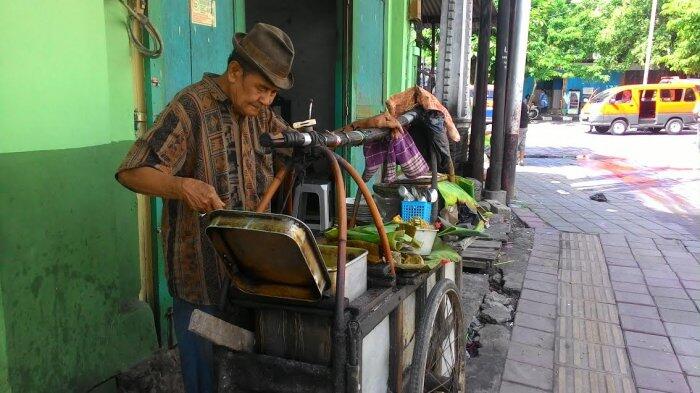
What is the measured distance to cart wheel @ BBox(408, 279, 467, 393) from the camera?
2053 mm

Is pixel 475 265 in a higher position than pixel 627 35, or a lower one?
lower

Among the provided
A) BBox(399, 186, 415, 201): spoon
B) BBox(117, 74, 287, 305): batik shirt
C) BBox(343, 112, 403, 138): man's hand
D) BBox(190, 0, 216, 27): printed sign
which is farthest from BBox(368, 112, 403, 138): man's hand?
BBox(190, 0, 216, 27): printed sign

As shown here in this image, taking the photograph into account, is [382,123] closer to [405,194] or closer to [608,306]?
[405,194]

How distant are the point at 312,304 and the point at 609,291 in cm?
404

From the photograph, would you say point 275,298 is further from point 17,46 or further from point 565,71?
point 565,71

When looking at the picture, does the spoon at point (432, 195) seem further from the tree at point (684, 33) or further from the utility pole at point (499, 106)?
the tree at point (684, 33)

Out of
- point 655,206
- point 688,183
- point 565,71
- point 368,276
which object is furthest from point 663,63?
point 368,276

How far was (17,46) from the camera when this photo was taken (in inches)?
83.4

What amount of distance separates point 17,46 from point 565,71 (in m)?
31.7

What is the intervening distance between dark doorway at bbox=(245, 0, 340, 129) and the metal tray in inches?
160

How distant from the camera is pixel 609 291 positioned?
487 centimetres

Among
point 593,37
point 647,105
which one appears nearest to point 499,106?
point 647,105

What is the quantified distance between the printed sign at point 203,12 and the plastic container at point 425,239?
6.47ft

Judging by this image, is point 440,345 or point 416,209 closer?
point 440,345
